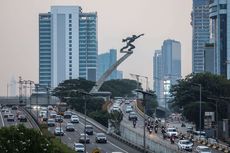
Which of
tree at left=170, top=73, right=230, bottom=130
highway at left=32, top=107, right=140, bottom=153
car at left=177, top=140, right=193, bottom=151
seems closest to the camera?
car at left=177, top=140, right=193, bottom=151

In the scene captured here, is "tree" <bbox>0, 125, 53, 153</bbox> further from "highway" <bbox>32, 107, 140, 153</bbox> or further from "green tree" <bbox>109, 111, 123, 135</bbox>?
"green tree" <bbox>109, 111, 123, 135</bbox>

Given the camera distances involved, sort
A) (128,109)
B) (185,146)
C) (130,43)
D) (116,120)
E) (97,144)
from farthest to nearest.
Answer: (130,43), (128,109), (116,120), (97,144), (185,146)

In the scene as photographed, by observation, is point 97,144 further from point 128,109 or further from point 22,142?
Result: point 128,109

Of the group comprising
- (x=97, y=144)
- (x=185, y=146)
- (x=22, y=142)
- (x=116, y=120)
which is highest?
(x=22, y=142)

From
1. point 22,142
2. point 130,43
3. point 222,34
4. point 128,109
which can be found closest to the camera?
point 22,142

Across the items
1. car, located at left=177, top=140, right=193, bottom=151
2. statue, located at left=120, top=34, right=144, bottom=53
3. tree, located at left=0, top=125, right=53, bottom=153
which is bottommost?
car, located at left=177, top=140, right=193, bottom=151

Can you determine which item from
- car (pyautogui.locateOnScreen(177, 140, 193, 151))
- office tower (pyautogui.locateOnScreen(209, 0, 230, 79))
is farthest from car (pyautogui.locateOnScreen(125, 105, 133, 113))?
office tower (pyautogui.locateOnScreen(209, 0, 230, 79))

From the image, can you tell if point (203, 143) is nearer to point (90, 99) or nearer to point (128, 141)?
point (128, 141)

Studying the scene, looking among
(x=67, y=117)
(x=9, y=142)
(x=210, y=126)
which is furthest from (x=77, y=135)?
(x=9, y=142)

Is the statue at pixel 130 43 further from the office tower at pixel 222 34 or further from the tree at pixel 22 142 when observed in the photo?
the tree at pixel 22 142

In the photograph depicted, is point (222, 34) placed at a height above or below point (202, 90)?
above

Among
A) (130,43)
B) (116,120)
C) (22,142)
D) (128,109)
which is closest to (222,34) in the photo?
(130,43)
